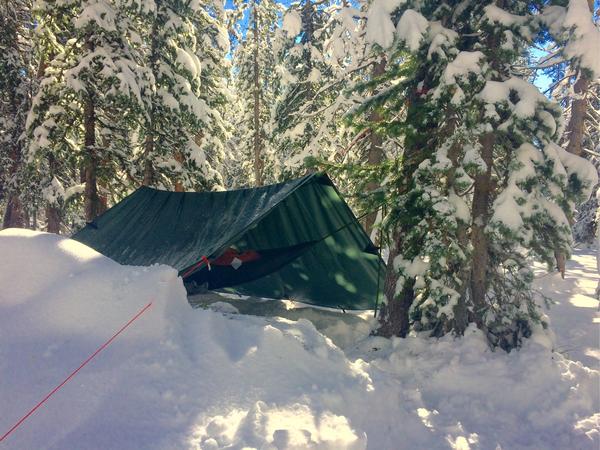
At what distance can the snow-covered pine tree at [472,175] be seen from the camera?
472 centimetres

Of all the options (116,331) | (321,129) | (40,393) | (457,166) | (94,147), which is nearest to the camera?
(40,393)

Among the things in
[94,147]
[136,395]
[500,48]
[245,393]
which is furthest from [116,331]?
[94,147]

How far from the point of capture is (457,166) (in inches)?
207

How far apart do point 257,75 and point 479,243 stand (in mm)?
15532

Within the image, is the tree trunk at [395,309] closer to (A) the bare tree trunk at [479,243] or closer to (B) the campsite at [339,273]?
(B) the campsite at [339,273]

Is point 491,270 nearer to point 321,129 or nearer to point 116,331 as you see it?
point 116,331

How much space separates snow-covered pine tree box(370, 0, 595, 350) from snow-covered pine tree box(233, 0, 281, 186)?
37.8 ft

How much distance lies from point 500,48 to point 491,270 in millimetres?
2820

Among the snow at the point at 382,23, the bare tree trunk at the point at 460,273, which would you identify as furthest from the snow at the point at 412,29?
the bare tree trunk at the point at 460,273

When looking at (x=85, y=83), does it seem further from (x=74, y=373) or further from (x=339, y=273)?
(x=74, y=373)

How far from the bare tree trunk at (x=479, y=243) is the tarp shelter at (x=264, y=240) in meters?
1.36

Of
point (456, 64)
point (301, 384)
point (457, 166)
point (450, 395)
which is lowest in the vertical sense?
point (450, 395)

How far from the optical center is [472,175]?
5.50m

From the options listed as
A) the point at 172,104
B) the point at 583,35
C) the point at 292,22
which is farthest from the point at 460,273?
the point at 292,22
